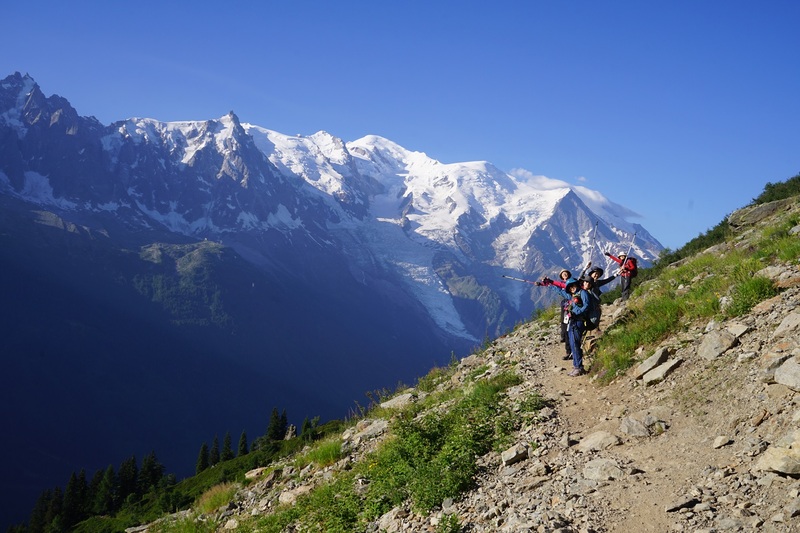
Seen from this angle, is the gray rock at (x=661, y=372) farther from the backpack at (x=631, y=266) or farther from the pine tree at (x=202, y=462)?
the pine tree at (x=202, y=462)

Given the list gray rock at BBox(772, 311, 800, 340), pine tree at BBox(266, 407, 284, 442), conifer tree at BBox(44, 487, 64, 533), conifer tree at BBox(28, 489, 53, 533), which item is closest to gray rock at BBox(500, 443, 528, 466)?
gray rock at BBox(772, 311, 800, 340)

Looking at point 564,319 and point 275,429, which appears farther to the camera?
point 275,429

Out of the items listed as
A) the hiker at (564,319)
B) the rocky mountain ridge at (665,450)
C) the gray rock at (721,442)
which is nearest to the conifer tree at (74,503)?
the rocky mountain ridge at (665,450)

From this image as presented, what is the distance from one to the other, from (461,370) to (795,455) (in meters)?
13.3

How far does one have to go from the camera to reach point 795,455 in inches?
302

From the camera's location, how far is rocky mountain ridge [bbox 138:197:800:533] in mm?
7801

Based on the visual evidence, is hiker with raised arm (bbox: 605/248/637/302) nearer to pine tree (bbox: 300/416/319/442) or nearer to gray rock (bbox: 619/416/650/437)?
gray rock (bbox: 619/416/650/437)

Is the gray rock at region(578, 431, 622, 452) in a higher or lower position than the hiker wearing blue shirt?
lower

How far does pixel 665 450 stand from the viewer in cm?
948

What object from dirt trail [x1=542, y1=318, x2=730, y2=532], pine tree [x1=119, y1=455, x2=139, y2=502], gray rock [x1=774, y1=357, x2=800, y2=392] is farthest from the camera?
pine tree [x1=119, y1=455, x2=139, y2=502]

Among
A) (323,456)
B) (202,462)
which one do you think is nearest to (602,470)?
(323,456)

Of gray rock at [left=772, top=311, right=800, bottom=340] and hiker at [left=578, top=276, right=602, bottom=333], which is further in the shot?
hiker at [left=578, top=276, right=602, bottom=333]

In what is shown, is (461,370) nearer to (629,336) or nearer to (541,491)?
(629,336)

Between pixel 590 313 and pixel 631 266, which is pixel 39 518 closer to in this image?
pixel 631 266
